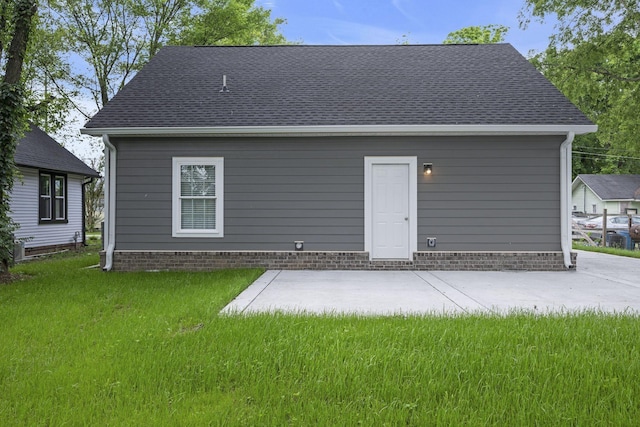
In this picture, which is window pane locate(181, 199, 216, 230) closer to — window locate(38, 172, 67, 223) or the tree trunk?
the tree trunk

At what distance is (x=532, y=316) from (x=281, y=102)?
6353 millimetres

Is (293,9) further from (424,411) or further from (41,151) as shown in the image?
(424,411)

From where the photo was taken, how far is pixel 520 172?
796 cm

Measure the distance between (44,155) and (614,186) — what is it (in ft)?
122

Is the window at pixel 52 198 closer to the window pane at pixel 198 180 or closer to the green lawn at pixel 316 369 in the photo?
the window pane at pixel 198 180

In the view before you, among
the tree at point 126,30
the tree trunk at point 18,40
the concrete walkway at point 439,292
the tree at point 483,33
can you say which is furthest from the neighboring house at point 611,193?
the tree trunk at point 18,40

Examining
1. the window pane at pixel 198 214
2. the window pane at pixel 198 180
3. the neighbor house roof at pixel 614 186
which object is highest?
the neighbor house roof at pixel 614 186

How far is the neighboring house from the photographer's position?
31.3 metres

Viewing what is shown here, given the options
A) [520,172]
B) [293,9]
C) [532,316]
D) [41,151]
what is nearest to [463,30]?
[293,9]

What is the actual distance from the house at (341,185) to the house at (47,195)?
4935 millimetres

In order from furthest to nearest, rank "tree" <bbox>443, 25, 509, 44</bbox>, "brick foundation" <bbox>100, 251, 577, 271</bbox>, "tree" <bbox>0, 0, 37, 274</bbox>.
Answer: "tree" <bbox>443, 25, 509, 44</bbox>
"brick foundation" <bbox>100, 251, 577, 271</bbox>
"tree" <bbox>0, 0, 37, 274</bbox>

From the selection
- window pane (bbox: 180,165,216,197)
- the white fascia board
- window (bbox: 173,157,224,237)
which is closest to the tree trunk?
the white fascia board

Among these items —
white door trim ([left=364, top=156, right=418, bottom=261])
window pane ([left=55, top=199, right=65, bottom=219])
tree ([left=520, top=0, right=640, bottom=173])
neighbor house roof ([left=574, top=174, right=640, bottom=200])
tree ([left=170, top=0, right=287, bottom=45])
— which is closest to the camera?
white door trim ([left=364, top=156, right=418, bottom=261])

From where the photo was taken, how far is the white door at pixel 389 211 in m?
8.12
